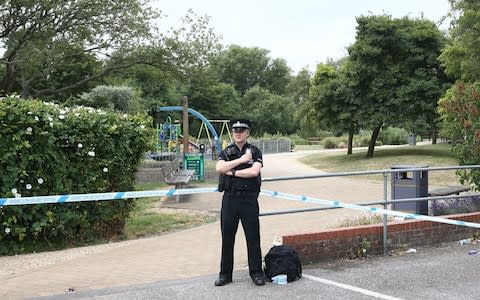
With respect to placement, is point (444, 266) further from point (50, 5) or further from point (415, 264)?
point (50, 5)

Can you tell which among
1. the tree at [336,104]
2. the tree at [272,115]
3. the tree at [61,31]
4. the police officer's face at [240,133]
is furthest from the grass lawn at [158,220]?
the tree at [272,115]

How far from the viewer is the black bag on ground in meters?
5.40

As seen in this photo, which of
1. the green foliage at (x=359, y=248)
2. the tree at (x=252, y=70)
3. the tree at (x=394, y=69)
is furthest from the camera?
the tree at (x=252, y=70)

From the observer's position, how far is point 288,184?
1691 centimetres

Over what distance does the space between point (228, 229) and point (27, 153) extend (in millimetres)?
3526

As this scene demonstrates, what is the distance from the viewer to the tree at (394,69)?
80.9 ft

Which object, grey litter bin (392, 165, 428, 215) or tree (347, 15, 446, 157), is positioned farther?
tree (347, 15, 446, 157)

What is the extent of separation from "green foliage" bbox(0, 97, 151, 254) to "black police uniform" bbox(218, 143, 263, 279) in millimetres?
3256

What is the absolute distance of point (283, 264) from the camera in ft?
17.8

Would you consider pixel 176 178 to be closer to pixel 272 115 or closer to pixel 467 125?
pixel 467 125

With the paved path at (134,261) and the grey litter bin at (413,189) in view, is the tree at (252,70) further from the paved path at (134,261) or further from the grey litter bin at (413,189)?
the grey litter bin at (413,189)

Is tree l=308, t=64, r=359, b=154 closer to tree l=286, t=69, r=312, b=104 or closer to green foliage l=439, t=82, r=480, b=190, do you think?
green foliage l=439, t=82, r=480, b=190

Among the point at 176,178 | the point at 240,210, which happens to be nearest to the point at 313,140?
the point at 176,178

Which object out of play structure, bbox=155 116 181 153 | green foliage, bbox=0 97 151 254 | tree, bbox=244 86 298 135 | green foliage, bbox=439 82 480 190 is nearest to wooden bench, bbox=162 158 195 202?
green foliage, bbox=0 97 151 254
